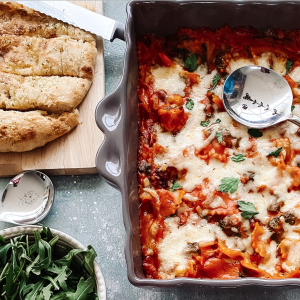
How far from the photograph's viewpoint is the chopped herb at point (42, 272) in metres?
2.26

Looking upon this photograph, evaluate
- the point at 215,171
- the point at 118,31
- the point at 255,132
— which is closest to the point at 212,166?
the point at 215,171

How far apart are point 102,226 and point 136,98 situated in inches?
34.1

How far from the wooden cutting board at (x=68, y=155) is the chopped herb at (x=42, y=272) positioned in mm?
467

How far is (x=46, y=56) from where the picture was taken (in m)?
2.72

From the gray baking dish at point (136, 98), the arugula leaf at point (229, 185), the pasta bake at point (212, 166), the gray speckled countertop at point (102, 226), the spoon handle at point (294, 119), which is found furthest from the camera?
the gray speckled countertop at point (102, 226)

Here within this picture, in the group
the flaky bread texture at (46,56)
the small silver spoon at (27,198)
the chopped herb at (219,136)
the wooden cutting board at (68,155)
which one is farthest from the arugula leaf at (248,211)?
the flaky bread texture at (46,56)

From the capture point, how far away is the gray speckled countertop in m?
2.54

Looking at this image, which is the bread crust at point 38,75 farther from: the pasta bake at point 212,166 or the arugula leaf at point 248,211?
the arugula leaf at point 248,211

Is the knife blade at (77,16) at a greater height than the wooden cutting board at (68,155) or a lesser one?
greater

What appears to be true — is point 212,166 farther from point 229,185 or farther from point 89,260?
point 89,260

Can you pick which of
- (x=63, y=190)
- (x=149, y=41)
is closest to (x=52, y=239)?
(x=63, y=190)

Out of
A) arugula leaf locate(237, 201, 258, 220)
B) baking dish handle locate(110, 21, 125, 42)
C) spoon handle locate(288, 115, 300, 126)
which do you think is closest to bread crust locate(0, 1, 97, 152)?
baking dish handle locate(110, 21, 125, 42)

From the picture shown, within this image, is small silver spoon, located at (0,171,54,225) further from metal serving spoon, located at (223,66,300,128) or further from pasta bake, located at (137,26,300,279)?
metal serving spoon, located at (223,66,300,128)

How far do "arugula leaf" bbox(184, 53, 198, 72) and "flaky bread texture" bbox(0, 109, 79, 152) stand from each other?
2.61 ft
